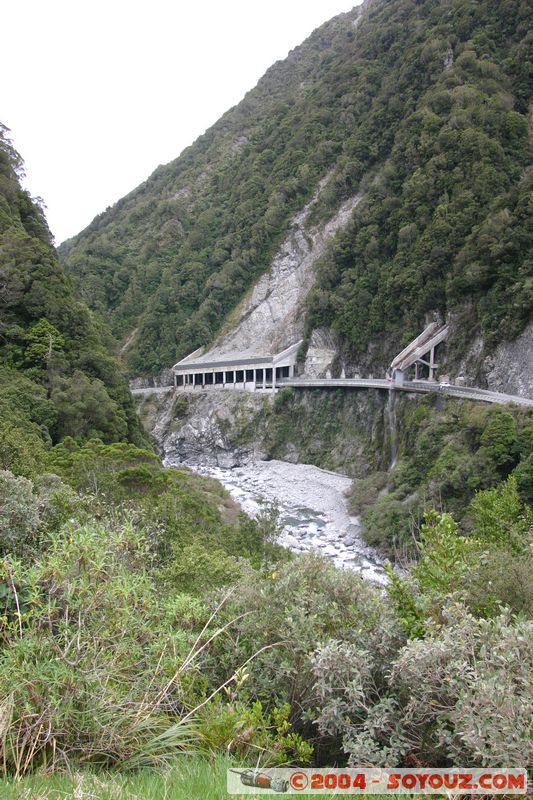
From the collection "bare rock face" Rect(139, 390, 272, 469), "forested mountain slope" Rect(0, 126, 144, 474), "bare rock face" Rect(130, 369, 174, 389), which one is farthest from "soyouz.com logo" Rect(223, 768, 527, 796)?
"bare rock face" Rect(130, 369, 174, 389)

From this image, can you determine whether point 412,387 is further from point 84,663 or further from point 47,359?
point 84,663

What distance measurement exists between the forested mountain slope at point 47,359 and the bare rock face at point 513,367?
23192mm

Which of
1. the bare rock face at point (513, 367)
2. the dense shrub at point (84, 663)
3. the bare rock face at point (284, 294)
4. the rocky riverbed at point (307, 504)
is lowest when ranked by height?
the rocky riverbed at point (307, 504)

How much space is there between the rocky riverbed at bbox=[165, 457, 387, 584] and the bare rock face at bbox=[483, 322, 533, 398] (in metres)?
12.8

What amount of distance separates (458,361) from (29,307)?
1122 inches

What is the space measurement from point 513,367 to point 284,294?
3455 centimetres

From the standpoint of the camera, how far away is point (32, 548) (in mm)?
5855

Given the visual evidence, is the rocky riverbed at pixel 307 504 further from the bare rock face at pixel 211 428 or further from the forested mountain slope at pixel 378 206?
the forested mountain slope at pixel 378 206

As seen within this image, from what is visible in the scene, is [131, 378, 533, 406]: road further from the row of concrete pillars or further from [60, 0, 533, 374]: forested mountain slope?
[60, 0, 533, 374]: forested mountain slope

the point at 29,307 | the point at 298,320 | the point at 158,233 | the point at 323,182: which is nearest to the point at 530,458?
the point at 29,307

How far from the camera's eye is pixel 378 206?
159 feet

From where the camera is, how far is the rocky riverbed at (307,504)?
25.4 m

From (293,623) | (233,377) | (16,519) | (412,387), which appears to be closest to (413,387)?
(412,387)

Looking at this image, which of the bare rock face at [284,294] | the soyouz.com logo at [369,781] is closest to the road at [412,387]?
the bare rock face at [284,294]
